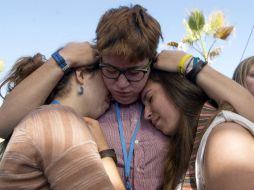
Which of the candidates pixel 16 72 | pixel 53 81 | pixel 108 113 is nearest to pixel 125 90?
pixel 108 113

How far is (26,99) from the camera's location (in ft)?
6.89

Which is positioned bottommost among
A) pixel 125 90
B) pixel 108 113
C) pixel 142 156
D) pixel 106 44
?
pixel 142 156

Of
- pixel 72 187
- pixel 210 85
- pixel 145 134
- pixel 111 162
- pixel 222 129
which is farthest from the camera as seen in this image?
pixel 145 134

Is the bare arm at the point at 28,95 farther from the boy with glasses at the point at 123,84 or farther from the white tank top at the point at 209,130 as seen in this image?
the white tank top at the point at 209,130

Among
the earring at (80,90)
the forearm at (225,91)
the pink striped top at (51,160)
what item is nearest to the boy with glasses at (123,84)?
the earring at (80,90)

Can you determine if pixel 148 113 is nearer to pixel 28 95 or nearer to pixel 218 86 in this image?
pixel 218 86

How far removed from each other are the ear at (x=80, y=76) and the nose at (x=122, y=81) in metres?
0.20

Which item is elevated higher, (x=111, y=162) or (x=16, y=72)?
(x=16, y=72)

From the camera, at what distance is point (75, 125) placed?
1.57 metres

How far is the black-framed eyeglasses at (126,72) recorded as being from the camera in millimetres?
2084

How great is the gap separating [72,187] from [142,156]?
74 cm

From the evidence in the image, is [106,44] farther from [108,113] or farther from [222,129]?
[222,129]

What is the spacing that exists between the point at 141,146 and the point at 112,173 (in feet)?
1.12

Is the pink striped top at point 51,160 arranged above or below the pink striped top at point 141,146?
above
